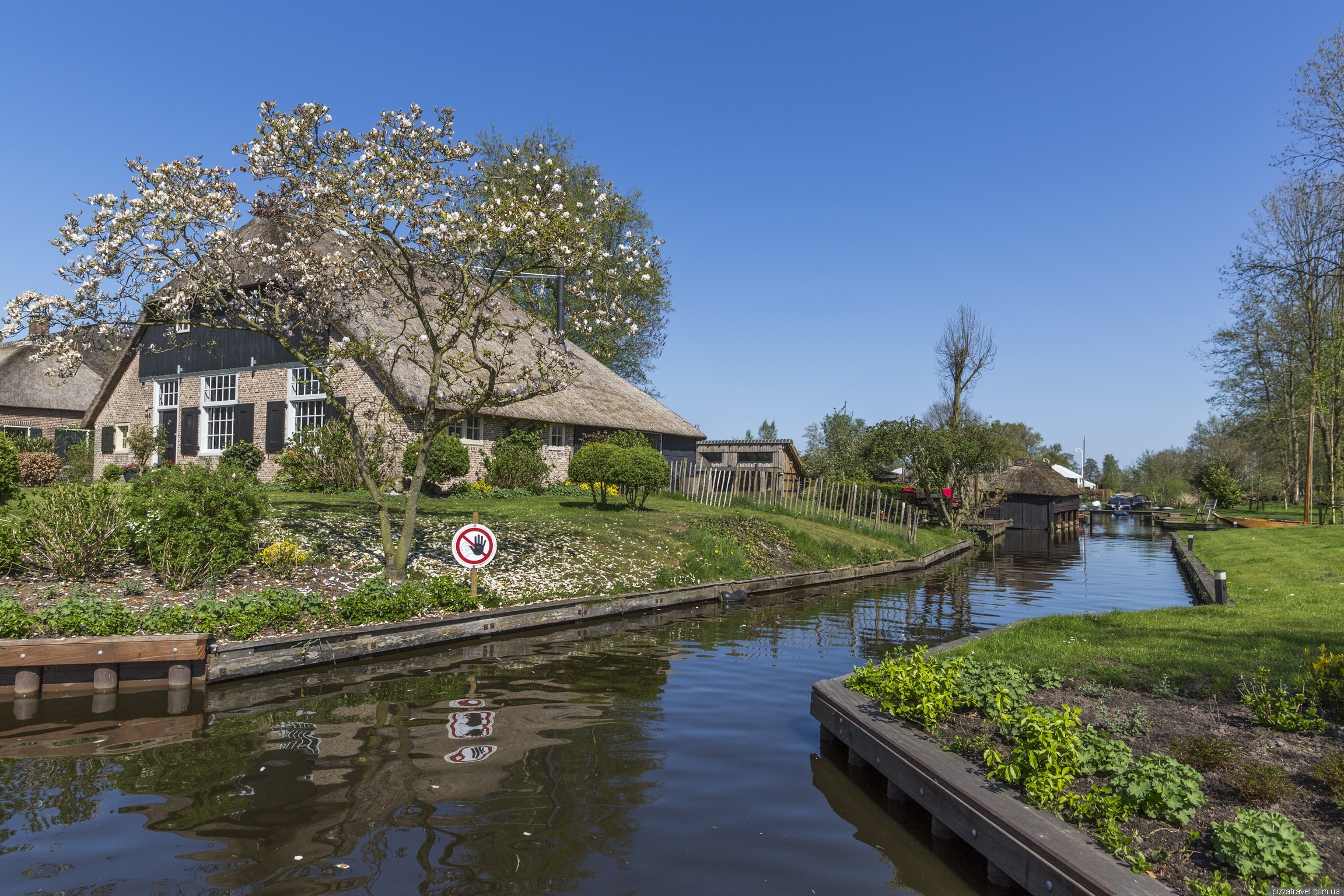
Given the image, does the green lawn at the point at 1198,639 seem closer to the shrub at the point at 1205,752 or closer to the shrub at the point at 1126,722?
the shrub at the point at 1126,722

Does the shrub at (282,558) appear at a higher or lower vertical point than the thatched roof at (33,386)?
lower

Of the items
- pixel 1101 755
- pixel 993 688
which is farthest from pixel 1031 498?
pixel 1101 755

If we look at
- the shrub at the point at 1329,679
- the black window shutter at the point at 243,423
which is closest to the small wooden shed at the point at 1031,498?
the black window shutter at the point at 243,423

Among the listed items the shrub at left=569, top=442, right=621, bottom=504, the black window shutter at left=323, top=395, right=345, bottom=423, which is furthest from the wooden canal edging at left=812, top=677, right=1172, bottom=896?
the black window shutter at left=323, top=395, right=345, bottom=423

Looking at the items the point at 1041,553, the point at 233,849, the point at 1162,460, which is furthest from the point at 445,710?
the point at 1162,460

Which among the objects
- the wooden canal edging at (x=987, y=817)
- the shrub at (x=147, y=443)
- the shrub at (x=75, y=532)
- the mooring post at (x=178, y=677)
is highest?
the shrub at (x=147, y=443)

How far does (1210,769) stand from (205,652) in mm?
9788

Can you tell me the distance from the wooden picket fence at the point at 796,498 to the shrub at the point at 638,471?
408 centimetres

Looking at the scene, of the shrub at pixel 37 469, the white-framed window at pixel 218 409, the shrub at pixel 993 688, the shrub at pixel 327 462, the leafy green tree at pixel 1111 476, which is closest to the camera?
the shrub at pixel 993 688

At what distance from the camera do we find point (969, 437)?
34781 mm

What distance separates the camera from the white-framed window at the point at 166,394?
2936 cm

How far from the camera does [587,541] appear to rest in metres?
17.7

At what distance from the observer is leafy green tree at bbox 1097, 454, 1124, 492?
107875 millimetres

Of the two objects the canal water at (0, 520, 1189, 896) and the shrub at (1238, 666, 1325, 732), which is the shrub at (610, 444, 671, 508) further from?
the shrub at (1238, 666, 1325, 732)
